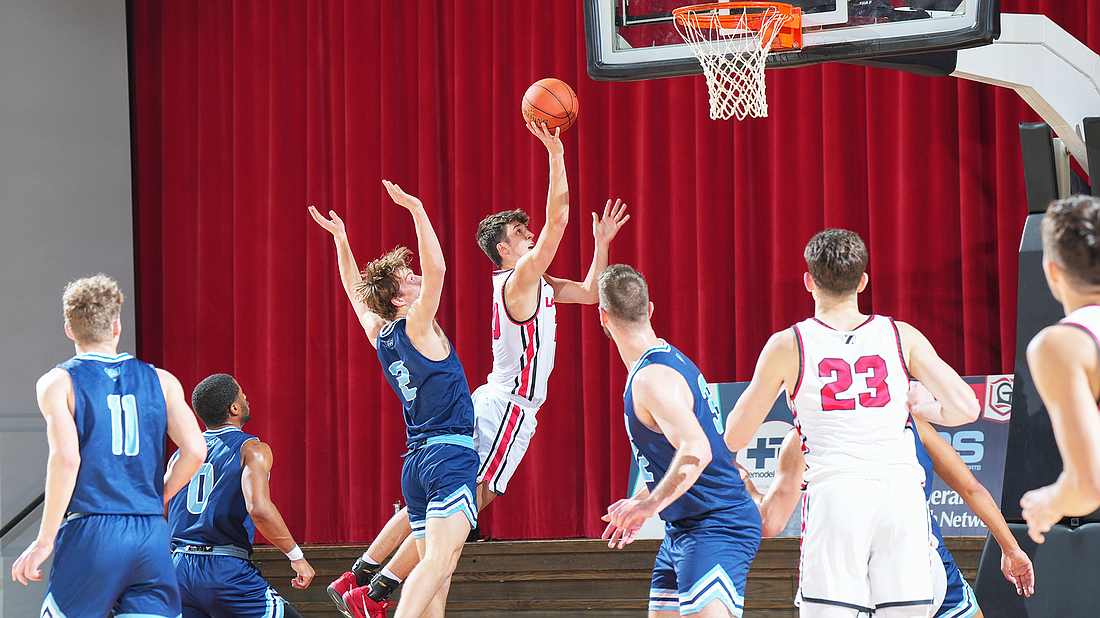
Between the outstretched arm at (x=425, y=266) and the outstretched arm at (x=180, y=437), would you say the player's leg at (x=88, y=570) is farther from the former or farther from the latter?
the outstretched arm at (x=425, y=266)

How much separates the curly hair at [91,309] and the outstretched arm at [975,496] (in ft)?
10.6

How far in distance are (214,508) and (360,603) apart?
93 cm

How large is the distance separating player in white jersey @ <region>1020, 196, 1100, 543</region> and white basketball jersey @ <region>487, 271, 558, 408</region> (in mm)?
3375

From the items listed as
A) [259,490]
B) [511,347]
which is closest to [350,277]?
[511,347]

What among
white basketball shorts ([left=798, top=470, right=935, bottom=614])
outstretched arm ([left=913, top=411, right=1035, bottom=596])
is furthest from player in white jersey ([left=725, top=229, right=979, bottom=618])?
outstretched arm ([left=913, top=411, right=1035, bottom=596])

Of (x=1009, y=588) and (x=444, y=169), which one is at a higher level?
(x=444, y=169)

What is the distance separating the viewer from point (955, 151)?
7.07 meters

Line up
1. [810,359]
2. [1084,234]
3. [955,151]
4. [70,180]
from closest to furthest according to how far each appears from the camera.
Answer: [1084,234] < [810,359] < [955,151] < [70,180]

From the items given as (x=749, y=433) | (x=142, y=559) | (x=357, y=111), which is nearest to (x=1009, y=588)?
(x=749, y=433)

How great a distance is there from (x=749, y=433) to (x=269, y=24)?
257 inches

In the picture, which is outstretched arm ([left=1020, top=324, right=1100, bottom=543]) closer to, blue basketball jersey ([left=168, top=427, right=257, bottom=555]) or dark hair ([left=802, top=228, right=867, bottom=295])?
dark hair ([left=802, top=228, right=867, bottom=295])

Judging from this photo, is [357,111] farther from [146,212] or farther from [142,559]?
[142,559]

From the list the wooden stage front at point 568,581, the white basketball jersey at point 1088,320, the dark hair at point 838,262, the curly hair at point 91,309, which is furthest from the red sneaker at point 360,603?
the white basketball jersey at point 1088,320

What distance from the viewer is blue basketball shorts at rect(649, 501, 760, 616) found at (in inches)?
139
